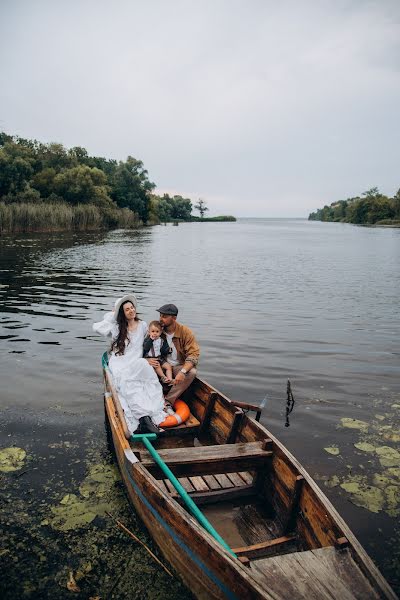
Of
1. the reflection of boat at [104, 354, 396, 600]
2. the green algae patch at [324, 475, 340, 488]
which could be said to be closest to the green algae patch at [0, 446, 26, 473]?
the reflection of boat at [104, 354, 396, 600]

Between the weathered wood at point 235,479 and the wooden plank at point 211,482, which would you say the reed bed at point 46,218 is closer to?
the wooden plank at point 211,482

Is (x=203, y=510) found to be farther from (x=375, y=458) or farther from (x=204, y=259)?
(x=204, y=259)

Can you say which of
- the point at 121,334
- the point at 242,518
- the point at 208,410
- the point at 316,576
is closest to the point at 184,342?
the point at 121,334

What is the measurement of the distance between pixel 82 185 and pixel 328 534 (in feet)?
211

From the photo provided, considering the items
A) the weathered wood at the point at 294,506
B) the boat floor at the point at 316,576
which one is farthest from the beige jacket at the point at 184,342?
the boat floor at the point at 316,576

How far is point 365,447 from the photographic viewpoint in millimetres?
6387

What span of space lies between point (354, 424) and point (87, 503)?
4.42 m

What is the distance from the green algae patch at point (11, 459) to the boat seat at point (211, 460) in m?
2.00

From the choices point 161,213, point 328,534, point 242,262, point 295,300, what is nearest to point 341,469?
point 328,534

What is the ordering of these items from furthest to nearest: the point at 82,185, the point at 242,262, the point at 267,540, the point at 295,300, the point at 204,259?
1. the point at 82,185
2. the point at 204,259
3. the point at 242,262
4. the point at 295,300
5. the point at 267,540

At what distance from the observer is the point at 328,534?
3.63m

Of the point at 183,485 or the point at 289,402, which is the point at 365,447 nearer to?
the point at 289,402

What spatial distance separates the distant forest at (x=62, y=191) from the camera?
44.8 meters

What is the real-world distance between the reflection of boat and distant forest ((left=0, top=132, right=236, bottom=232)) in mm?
41572
